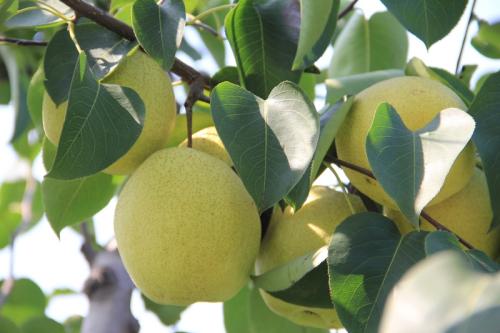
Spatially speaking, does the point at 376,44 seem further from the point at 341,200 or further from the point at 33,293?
the point at 33,293

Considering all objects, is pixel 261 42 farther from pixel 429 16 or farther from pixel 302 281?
pixel 302 281

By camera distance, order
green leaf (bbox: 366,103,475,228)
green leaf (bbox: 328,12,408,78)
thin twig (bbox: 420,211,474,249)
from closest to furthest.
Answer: green leaf (bbox: 366,103,475,228), thin twig (bbox: 420,211,474,249), green leaf (bbox: 328,12,408,78)

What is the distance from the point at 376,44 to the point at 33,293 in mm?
967

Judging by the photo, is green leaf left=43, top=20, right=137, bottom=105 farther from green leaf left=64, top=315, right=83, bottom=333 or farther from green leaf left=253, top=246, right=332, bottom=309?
green leaf left=64, top=315, right=83, bottom=333

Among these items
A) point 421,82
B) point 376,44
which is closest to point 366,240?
point 421,82

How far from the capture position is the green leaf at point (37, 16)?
1348 mm

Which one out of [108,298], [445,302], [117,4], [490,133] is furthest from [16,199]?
[445,302]

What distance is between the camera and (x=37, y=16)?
54.6 inches

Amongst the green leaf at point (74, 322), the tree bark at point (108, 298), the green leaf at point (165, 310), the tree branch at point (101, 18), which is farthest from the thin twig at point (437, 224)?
the green leaf at point (74, 322)

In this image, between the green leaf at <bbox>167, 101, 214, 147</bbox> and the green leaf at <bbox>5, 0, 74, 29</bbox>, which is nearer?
the green leaf at <bbox>5, 0, 74, 29</bbox>

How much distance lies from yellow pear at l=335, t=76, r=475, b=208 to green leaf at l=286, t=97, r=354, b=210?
0.09 ft

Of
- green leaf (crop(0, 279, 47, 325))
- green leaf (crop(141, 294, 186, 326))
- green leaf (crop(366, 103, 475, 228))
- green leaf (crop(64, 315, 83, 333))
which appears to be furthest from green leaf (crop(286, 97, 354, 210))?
green leaf (crop(64, 315, 83, 333))

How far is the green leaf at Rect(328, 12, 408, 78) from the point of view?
6.11 feet

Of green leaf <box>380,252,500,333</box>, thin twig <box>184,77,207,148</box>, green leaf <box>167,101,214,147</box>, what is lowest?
green leaf <box>167,101,214,147</box>
